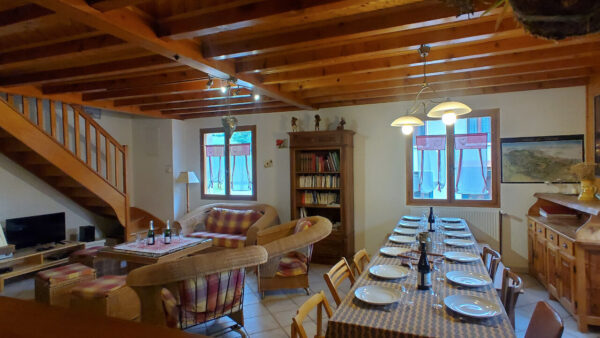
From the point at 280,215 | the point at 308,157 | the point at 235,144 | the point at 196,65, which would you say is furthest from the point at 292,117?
the point at 196,65

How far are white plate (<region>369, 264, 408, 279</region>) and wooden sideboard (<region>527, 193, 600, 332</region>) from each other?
1.79m

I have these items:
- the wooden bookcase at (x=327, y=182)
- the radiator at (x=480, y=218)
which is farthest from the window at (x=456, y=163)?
the wooden bookcase at (x=327, y=182)

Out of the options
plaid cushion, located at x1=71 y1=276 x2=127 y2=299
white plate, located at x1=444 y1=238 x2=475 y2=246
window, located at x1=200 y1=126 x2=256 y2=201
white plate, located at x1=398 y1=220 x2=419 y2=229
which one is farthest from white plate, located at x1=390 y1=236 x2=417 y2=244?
window, located at x1=200 y1=126 x2=256 y2=201

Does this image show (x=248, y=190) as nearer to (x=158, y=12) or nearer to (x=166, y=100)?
(x=166, y=100)

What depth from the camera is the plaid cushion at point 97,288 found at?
2.90 m

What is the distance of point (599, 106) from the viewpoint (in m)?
3.72

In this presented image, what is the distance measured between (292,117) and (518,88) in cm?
320

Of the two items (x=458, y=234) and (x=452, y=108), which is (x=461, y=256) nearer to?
(x=458, y=234)

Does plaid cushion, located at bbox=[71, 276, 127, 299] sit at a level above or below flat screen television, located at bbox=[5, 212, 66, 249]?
below

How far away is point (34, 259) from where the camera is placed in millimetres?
4301

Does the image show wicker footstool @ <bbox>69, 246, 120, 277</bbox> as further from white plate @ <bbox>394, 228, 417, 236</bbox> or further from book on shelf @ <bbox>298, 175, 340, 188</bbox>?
white plate @ <bbox>394, 228, 417, 236</bbox>

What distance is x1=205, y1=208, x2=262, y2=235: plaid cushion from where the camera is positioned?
5246mm

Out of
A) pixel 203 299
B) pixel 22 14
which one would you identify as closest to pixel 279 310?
pixel 203 299

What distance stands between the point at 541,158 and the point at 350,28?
11.3 feet
